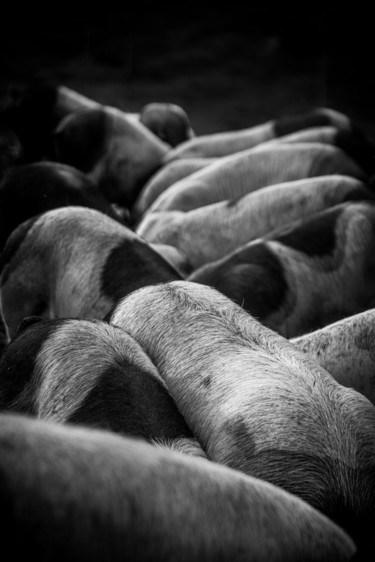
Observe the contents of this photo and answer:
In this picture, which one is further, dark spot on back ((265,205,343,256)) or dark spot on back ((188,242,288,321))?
dark spot on back ((265,205,343,256))

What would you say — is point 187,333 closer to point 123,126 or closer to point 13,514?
point 13,514

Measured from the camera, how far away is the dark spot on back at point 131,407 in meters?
2.82

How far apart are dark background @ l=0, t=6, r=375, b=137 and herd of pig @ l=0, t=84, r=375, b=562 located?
1013 cm

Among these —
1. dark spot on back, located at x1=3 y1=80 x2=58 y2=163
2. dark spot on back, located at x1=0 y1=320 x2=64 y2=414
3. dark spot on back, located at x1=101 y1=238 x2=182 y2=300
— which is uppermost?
dark spot on back, located at x1=0 y1=320 x2=64 y2=414

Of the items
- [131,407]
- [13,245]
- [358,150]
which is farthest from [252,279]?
[358,150]

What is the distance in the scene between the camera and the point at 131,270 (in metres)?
4.68

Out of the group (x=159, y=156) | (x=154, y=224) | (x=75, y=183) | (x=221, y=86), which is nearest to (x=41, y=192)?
(x=75, y=183)

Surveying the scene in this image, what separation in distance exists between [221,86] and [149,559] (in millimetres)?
17339

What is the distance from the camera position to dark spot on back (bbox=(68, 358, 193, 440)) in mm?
2822

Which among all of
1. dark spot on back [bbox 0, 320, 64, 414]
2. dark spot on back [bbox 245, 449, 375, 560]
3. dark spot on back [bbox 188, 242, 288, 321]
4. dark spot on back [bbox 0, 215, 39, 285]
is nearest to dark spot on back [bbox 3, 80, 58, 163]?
dark spot on back [bbox 0, 215, 39, 285]

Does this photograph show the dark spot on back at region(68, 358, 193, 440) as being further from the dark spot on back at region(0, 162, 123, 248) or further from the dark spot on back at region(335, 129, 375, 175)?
the dark spot on back at region(335, 129, 375, 175)

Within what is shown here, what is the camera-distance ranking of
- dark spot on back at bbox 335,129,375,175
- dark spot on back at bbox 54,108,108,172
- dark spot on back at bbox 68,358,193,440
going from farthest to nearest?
1. dark spot on back at bbox 54,108,108,172
2. dark spot on back at bbox 335,129,375,175
3. dark spot on back at bbox 68,358,193,440

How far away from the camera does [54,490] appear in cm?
170

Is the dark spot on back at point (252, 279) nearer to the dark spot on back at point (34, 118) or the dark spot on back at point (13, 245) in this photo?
the dark spot on back at point (13, 245)
